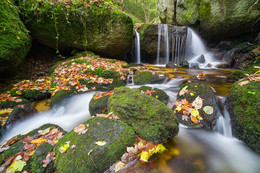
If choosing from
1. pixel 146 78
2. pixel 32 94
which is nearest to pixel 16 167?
pixel 32 94

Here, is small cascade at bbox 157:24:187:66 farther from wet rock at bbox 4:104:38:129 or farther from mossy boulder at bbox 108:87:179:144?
wet rock at bbox 4:104:38:129

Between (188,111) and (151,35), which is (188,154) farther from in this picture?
(151,35)

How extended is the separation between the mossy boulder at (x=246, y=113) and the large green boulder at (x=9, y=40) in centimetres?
581

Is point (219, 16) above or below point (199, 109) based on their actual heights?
above

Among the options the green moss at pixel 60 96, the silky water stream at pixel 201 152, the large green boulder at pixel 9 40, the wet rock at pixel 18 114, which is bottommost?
the silky water stream at pixel 201 152

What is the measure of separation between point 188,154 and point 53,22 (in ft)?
22.1

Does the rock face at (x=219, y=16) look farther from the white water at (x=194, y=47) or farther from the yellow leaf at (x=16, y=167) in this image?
the yellow leaf at (x=16, y=167)

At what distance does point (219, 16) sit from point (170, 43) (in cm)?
358

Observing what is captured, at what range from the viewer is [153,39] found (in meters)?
9.38

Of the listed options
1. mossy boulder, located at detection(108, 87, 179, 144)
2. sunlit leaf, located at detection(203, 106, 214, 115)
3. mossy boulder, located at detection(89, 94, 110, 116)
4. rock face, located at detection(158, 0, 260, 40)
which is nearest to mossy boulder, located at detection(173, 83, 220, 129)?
sunlit leaf, located at detection(203, 106, 214, 115)

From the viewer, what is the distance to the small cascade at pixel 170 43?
370 inches

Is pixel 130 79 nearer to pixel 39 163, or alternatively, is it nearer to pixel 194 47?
pixel 39 163

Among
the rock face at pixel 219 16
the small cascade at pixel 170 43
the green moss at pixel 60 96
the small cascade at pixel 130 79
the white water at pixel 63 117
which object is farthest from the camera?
the small cascade at pixel 170 43

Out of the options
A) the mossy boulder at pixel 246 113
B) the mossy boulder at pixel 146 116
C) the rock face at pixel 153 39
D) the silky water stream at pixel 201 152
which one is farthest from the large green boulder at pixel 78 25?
the mossy boulder at pixel 246 113
